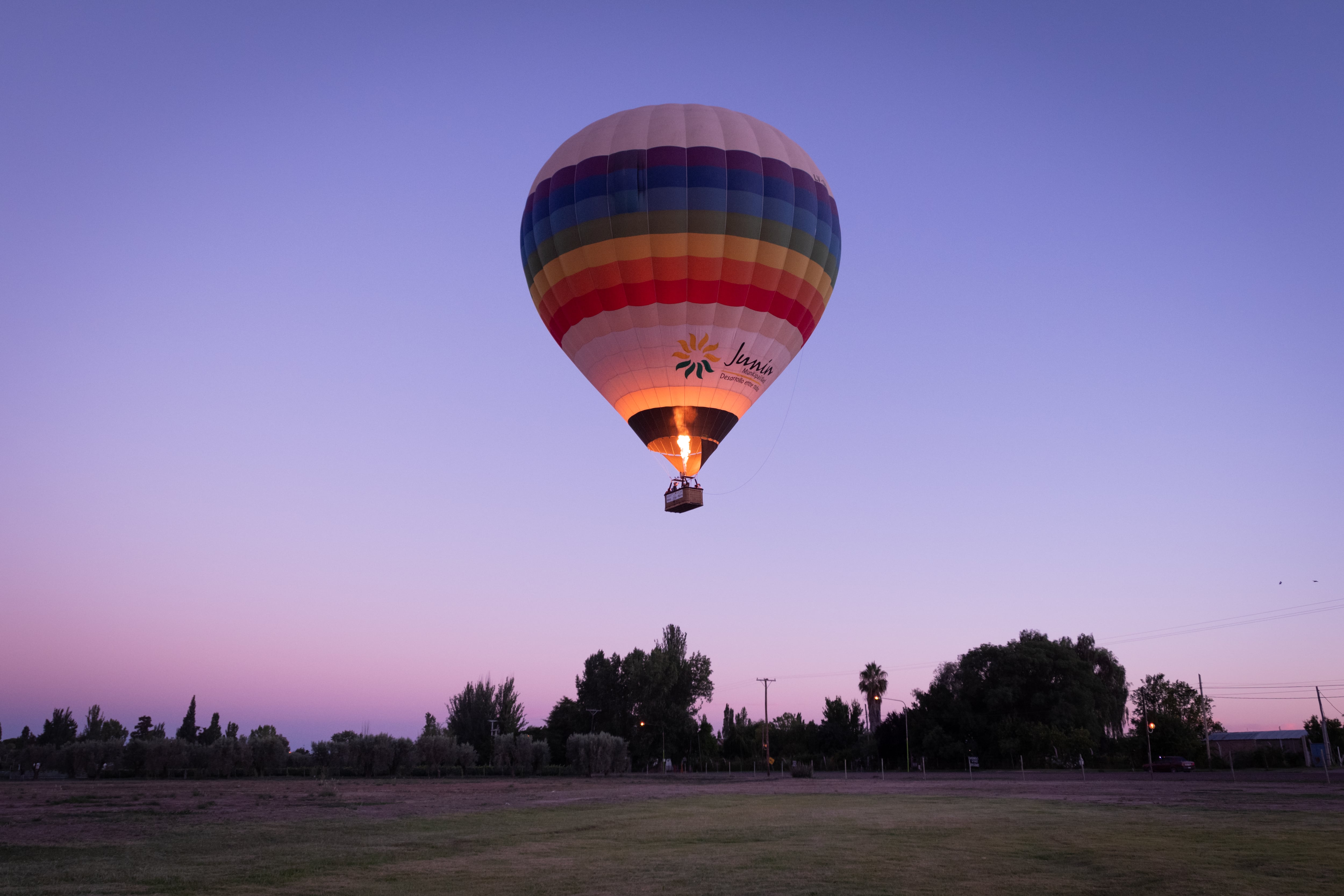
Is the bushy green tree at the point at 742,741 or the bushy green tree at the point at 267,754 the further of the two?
the bushy green tree at the point at 742,741

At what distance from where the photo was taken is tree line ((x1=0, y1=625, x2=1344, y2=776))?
183 ft

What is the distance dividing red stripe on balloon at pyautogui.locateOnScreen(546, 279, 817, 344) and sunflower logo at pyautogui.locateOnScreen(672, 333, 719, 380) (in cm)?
111

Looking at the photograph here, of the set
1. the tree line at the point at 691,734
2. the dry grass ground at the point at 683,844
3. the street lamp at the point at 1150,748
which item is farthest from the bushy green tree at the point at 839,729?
the dry grass ground at the point at 683,844

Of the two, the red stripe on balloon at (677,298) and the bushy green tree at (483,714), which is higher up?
the red stripe on balloon at (677,298)

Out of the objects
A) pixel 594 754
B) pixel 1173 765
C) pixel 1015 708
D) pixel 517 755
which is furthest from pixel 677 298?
pixel 1015 708

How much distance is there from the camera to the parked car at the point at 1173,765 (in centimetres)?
5366

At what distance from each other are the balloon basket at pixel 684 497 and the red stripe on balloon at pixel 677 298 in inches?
213

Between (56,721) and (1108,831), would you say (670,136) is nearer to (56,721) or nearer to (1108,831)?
(1108,831)

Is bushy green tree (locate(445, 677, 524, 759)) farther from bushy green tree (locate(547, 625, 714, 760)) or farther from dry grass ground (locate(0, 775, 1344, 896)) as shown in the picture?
dry grass ground (locate(0, 775, 1344, 896))

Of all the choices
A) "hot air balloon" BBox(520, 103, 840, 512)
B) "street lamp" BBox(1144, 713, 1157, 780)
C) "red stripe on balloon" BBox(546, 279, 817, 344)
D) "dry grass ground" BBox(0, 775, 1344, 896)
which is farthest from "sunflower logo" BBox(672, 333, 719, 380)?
"street lamp" BBox(1144, 713, 1157, 780)

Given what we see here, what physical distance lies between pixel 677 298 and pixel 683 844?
14652 mm

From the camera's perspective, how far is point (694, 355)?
2616 centimetres

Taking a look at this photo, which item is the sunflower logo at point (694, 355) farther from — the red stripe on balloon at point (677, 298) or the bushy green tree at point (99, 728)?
the bushy green tree at point (99, 728)

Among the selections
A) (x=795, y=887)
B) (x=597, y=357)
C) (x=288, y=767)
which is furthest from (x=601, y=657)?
(x=795, y=887)
